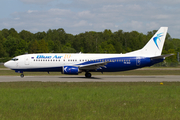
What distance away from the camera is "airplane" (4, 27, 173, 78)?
33.7m

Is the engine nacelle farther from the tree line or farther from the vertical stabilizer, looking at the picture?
the tree line

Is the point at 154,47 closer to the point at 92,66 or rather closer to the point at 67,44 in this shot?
the point at 92,66

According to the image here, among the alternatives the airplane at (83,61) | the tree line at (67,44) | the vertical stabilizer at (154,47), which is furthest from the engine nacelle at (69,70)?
the tree line at (67,44)

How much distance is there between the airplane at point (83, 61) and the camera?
3366 centimetres

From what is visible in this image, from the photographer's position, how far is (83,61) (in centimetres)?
3472

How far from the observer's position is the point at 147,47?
37.1 m
